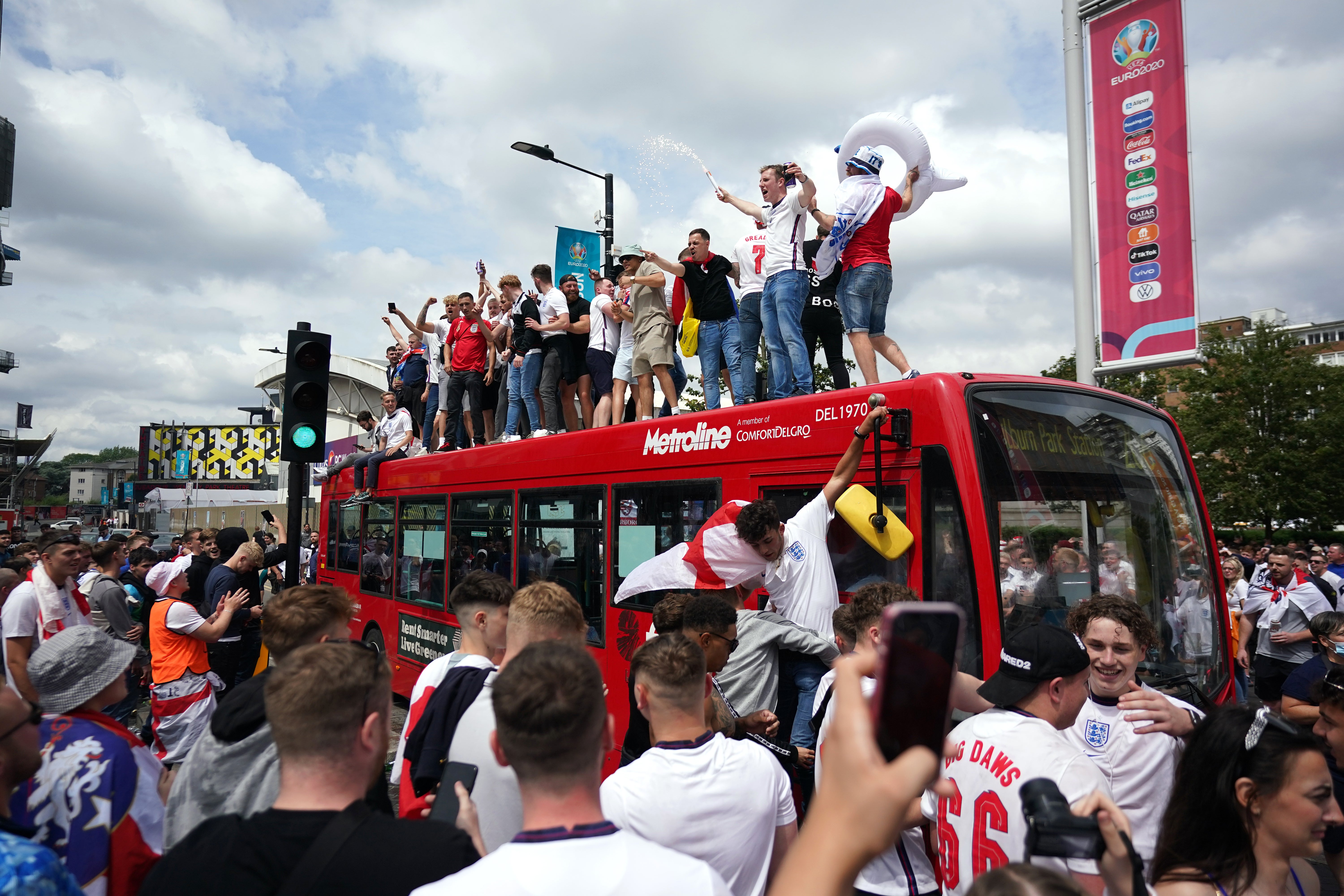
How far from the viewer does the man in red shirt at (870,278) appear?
6824 millimetres

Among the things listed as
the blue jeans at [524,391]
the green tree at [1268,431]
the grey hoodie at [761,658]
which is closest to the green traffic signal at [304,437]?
the blue jeans at [524,391]

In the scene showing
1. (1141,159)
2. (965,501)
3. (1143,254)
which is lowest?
(965,501)

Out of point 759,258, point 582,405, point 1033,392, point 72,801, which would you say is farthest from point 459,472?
point 72,801

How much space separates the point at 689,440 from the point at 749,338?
2001mm

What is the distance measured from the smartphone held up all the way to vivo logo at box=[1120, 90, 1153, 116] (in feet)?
34.6

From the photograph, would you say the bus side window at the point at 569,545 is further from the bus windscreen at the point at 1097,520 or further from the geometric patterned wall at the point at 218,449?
the geometric patterned wall at the point at 218,449

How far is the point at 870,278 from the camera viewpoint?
22.5 feet

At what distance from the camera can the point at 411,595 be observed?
34.6 ft

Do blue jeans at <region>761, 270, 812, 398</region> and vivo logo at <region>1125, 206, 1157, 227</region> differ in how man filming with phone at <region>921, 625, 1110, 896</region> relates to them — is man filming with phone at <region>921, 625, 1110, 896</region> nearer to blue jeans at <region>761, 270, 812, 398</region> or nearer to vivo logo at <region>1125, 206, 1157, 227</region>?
blue jeans at <region>761, 270, 812, 398</region>

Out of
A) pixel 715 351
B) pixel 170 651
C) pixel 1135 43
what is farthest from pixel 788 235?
pixel 170 651

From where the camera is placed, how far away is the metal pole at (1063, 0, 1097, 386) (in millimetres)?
9734

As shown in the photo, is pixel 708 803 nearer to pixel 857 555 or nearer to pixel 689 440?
pixel 857 555

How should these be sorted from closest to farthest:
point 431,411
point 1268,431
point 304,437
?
1. point 304,437
2. point 431,411
3. point 1268,431

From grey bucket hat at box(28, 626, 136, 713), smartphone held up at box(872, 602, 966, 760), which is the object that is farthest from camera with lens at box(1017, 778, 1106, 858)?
grey bucket hat at box(28, 626, 136, 713)
